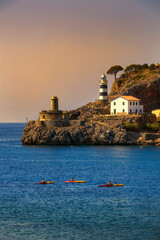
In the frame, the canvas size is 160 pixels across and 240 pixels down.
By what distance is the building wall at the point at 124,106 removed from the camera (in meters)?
141

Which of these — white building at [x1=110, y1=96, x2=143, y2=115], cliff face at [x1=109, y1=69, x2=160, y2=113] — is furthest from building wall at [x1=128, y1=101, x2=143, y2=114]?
cliff face at [x1=109, y1=69, x2=160, y2=113]

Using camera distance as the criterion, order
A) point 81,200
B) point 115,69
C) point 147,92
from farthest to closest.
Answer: point 115,69
point 147,92
point 81,200

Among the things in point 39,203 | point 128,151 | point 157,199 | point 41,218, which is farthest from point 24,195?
point 128,151

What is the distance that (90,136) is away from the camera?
129 m

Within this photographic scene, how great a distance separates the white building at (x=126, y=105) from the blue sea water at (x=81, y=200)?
45790mm

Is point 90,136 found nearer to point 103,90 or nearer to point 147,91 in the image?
point 103,90

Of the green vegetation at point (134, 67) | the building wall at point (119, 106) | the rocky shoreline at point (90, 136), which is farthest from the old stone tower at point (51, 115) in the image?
the green vegetation at point (134, 67)

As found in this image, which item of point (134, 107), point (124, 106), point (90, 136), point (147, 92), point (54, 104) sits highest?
point (147, 92)

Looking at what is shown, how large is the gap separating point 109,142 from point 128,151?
58.2ft

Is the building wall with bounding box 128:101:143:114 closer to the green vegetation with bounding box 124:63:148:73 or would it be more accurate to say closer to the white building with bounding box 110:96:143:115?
the white building with bounding box 110:96:143:115

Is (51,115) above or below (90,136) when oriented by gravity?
above

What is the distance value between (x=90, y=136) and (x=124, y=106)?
2041 centimetres

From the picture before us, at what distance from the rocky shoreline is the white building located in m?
13.0

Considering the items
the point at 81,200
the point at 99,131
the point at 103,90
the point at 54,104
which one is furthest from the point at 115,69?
the point at 81,200
